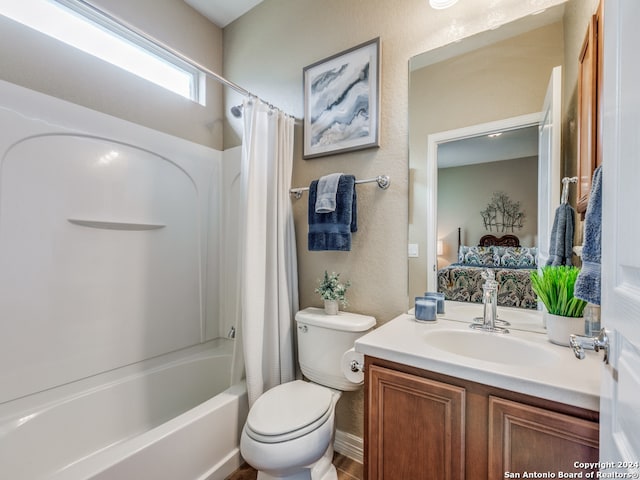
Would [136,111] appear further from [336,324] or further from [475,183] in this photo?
[475,183]

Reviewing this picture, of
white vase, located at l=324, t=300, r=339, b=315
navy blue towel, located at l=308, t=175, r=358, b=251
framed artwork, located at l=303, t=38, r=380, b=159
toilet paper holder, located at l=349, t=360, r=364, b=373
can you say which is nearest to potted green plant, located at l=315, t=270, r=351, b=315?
white vase, located at l=324, t=300, r=339, b=315

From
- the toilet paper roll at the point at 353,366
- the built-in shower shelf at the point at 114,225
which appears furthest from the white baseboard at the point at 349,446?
the built-in shower shelf at the point at 114,225

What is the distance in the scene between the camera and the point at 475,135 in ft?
4.52

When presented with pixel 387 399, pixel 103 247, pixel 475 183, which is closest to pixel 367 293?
pixel 387 399

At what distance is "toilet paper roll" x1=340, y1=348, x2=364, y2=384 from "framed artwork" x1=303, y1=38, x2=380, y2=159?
109 cm

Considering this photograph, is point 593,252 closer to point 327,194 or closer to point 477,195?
point 477,195

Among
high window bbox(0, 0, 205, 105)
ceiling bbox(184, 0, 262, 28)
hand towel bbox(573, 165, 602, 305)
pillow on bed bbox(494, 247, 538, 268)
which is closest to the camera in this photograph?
hand towel bbox(573, 165, 602, 305)

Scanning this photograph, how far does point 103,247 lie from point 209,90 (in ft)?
4.65

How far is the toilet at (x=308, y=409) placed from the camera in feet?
3.74

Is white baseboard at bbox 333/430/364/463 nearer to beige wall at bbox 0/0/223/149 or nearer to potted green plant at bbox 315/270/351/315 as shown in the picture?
potted green plant at bbox 315/270/351/315

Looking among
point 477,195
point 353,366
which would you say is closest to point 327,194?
point 477,195

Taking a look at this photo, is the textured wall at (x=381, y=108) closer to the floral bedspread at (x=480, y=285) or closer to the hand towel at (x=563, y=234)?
the floral bedspread at (x=480, y=285)

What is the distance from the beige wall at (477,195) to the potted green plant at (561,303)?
0.25m

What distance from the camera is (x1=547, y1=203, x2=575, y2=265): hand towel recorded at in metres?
1.12
